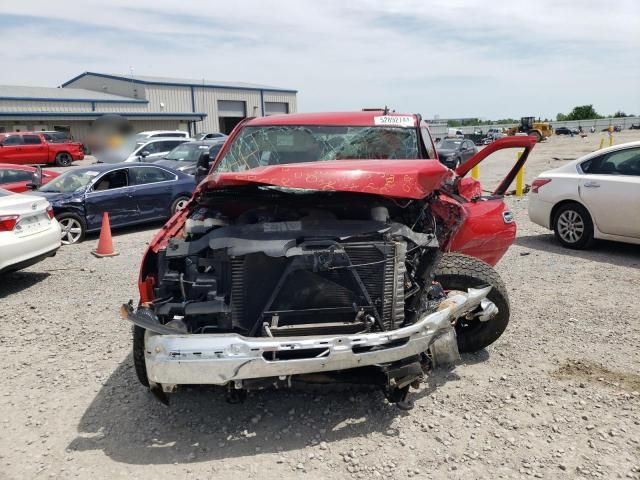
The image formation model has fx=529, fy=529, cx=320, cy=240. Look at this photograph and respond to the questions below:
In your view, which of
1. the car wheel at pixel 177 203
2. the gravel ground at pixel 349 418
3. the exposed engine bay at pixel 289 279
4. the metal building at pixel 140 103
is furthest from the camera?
the metal building at pixel 140 103

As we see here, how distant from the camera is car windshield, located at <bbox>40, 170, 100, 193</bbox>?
9445 mm

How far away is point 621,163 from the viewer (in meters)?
7.03

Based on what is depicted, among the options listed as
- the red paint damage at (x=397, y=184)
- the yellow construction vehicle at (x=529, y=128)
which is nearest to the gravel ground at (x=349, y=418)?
the red paint damage at (x=397, y=184)

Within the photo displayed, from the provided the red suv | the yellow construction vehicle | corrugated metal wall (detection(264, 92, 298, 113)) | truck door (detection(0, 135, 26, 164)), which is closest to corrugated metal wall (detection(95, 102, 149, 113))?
the red suv

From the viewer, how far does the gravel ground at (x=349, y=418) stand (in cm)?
294

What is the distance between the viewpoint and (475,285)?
3.74 meters

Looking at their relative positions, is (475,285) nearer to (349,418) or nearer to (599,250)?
(349,418)

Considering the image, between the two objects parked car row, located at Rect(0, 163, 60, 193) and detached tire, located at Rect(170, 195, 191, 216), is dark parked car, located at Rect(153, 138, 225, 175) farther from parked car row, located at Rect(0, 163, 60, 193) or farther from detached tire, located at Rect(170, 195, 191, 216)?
parked car row, located at Rect(0, 163, 60, 193)

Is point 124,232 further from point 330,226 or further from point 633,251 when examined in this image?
point 633,251

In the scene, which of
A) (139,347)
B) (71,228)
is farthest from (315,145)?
(71,228)

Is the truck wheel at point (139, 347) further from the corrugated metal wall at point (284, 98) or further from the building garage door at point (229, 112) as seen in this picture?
the corrugated metal wall at point (284, 98)

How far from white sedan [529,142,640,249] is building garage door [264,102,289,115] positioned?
43.6 m

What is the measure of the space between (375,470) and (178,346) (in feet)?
4.14

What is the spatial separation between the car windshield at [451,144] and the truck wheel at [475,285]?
19164 millimetres
